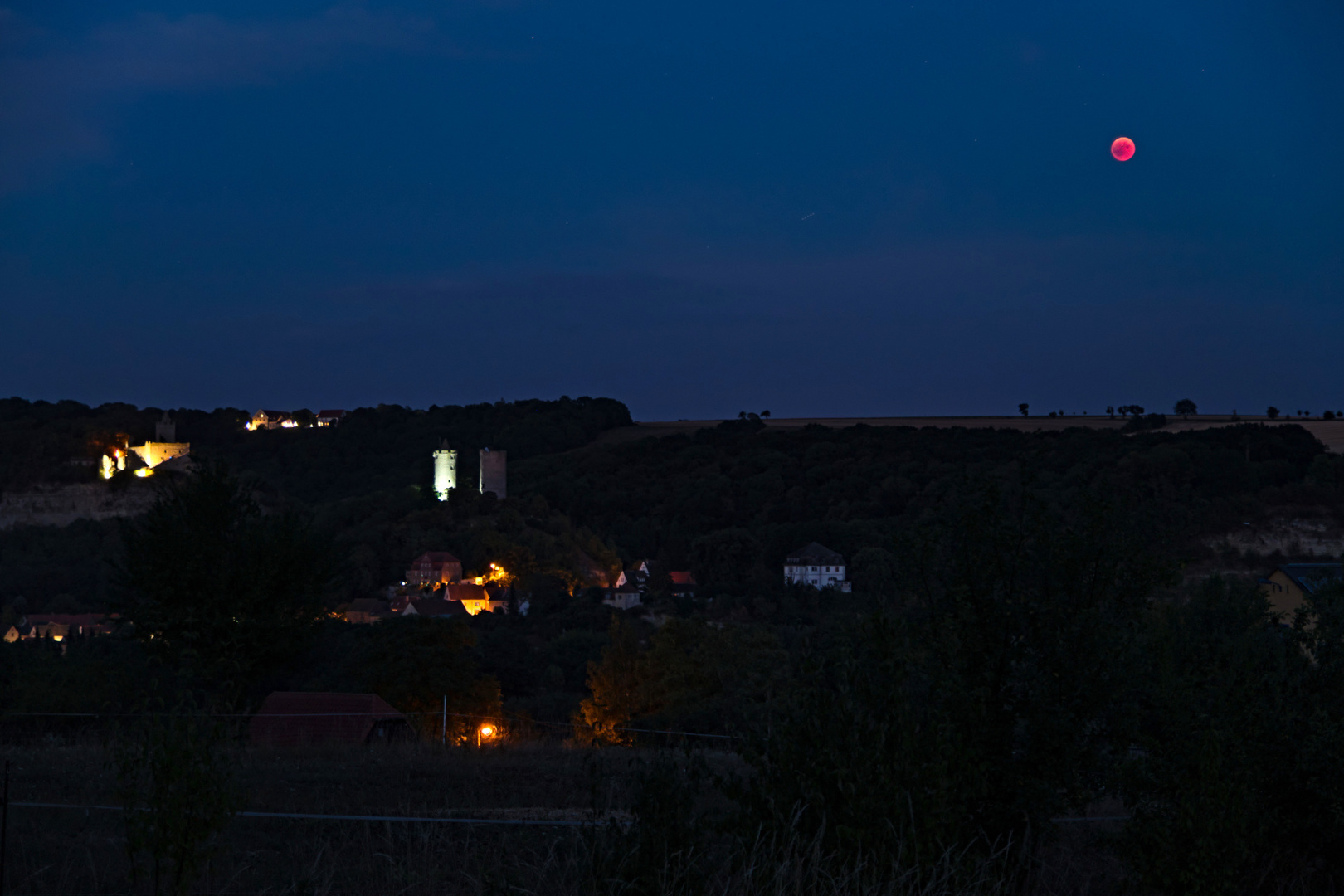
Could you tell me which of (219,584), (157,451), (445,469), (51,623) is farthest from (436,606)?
(219,584)

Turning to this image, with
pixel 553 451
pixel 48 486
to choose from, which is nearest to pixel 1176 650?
pixel 48 486

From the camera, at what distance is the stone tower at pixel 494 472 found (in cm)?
12912

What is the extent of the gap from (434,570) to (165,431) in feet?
177

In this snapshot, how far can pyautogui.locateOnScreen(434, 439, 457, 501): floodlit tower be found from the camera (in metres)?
131

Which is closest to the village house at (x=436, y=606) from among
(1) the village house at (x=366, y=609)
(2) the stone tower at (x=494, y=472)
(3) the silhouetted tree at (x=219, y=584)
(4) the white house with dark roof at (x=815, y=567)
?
(1) the village house at (x=366, y=609)

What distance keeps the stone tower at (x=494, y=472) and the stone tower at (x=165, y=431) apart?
38954 mm

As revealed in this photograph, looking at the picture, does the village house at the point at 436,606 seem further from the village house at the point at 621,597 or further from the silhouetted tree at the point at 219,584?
the silhouetted tree at the point at 219,584

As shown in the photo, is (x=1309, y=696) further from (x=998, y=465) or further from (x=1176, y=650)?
(x=998, y=465)

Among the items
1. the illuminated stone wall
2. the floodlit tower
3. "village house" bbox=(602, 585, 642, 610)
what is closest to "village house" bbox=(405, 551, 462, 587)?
"village house" bbox=(602, 585, 642, 610)

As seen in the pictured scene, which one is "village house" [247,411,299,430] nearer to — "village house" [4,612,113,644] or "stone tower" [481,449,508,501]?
"stone tower" [481,449,508,501]

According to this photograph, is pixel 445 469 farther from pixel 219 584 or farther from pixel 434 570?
pixel 219 584

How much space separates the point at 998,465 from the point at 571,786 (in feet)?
297

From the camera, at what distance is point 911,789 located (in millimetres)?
4598

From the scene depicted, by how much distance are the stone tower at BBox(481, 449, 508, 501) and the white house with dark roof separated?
146 ft
